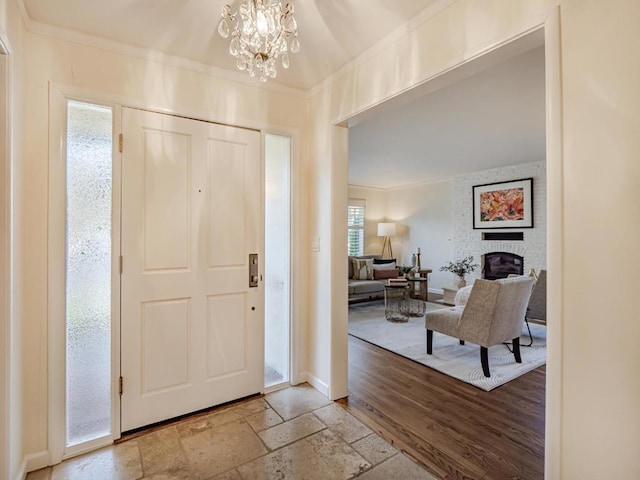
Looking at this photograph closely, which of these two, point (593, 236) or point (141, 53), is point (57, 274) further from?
point (593, 236)

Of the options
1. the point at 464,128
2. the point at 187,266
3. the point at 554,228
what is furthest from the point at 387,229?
the point at 554,228

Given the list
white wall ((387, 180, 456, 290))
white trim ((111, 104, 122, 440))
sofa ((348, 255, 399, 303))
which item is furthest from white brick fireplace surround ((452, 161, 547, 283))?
white trim ((111, 104, 122, 440))

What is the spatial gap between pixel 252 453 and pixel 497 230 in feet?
19.2

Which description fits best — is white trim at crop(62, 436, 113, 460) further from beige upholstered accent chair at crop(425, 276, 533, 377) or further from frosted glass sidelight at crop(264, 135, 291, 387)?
beige upholstered accent chair at crop(425, 276, 533, 377)

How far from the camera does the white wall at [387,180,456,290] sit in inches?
277

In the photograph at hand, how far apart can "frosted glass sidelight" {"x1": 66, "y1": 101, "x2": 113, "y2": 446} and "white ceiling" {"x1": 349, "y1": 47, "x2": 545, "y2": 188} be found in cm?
188

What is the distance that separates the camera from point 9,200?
1535 mm

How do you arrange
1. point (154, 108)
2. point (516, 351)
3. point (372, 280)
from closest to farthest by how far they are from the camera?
point (154, 108)
point (516, 351)
point (372, 280)

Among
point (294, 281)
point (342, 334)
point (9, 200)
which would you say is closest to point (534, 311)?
point (342, 334)

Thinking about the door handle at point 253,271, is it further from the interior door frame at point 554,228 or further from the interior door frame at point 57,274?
the interior door frame at point 554,228

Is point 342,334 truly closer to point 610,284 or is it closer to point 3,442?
point 610,284

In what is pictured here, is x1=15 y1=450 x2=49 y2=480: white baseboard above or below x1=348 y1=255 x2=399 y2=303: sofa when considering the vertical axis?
below

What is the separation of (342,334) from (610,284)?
70.0 inches

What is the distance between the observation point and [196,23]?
189cm
